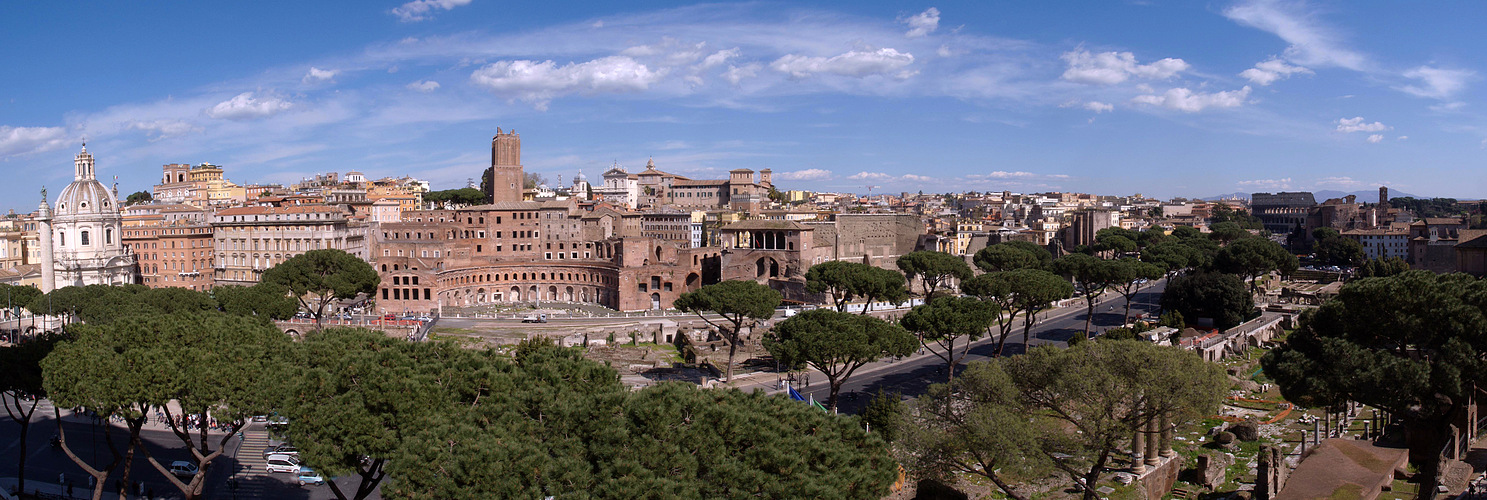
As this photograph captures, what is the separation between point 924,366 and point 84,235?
5819 centimetres

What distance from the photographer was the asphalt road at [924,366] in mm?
38250

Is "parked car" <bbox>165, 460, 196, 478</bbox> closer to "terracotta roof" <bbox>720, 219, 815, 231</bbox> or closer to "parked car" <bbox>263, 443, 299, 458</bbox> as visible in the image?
"parked car" <bbox>263, 443, 299, 458</bbox>

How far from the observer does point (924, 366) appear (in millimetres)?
44250

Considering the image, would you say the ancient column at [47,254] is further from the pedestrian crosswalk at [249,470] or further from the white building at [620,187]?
the white building at [620,187]

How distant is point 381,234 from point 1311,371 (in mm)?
69799

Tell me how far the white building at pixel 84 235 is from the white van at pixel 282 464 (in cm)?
4681

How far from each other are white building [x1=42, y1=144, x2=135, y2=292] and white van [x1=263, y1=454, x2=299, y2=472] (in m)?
46.8

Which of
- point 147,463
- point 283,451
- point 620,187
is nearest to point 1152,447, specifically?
point 283,451

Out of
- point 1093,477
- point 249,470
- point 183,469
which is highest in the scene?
point 1093,477

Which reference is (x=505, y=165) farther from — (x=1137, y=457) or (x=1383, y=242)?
(x=1383, y=242)

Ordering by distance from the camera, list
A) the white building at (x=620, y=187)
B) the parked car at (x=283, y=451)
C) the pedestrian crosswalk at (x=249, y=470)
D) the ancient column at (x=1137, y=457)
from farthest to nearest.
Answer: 1. the white building at (x=620, y=187)
2. the parked car at (x=283, y=451)
3. the pedestrian crosswalk at (x=249, y=470)
4. the ancient column at (x=1137, y=457)

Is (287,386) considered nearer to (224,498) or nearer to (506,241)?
(224,498)

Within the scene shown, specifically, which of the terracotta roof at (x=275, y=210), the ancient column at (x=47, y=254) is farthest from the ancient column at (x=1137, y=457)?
the ancient column at (x=47, y=254)

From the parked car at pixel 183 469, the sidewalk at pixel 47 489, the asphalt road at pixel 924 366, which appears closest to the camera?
the sidewalk at pixel 47 489
